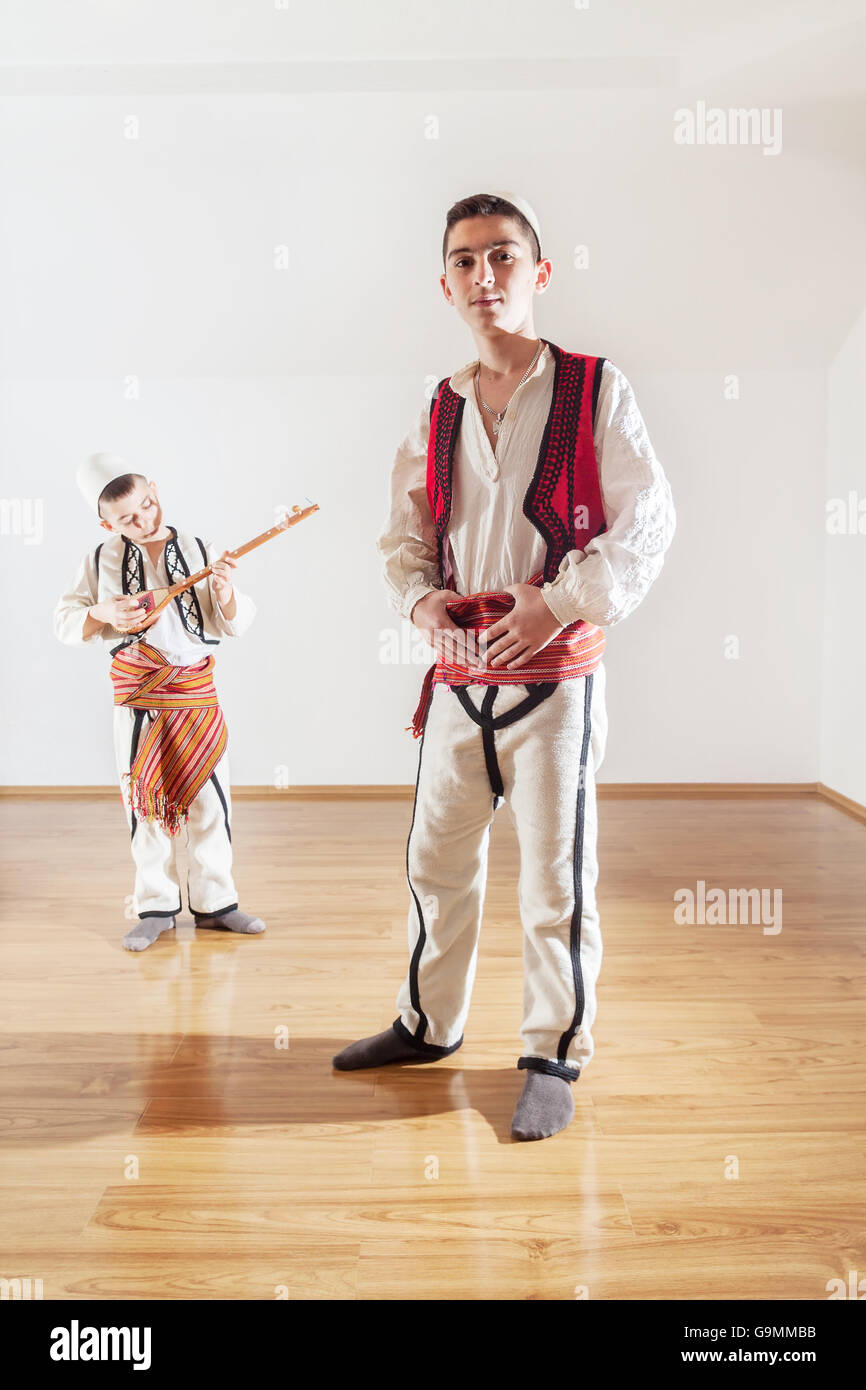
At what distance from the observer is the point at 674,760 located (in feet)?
14.5

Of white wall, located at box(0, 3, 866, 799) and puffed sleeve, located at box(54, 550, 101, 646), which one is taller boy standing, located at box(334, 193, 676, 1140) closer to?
puffed sleeve, located at box(54, 550, 101, 646)

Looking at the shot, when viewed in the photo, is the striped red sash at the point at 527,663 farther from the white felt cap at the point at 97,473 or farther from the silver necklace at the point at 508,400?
the white felt cap at the point at 97,473

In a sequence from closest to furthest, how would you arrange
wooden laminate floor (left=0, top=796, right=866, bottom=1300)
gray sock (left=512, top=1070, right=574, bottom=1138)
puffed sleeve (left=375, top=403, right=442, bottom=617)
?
wooden laminate floor (left=0, top=796, right=866, bottom=1300) < gray sock (left=512, top=1070, right=574, bottom=1138) < puffed sleeve (left=375, top=403, right=442, bottom=617)

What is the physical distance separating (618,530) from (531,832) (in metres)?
0.50

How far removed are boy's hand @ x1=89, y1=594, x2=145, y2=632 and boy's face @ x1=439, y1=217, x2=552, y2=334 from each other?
1169mm

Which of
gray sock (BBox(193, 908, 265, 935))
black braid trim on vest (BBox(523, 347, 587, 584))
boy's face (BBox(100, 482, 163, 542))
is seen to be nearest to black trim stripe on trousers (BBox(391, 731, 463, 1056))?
black braid trim on vest (BBox(523, 347, 587, 584))

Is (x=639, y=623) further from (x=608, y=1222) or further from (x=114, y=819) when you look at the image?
(x=608, y=1222)

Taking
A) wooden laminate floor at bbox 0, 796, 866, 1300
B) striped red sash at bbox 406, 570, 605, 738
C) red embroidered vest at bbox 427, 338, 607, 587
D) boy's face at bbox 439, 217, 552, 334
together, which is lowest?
wooden laminate floor at bbox 0, 796, 866, 1300

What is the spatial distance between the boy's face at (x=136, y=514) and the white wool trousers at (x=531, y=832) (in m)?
1.09

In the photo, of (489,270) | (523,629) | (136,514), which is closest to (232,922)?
(136,514)

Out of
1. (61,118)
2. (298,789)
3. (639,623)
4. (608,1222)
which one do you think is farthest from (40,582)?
(608,1222)

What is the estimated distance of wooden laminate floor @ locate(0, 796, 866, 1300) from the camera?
53.1 inches

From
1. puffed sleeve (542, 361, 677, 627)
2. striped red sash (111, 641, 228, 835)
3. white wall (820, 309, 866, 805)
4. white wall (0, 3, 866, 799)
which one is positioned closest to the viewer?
puffed sleeve (542, 361, 677, 627)

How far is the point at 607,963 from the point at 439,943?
0.76 metres
